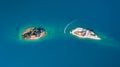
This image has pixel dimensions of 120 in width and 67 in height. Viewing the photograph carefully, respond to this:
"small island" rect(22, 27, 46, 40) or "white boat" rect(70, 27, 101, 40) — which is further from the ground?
"small island" rect(22, 27, 46, 40)

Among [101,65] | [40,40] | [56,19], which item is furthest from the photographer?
[56,19]

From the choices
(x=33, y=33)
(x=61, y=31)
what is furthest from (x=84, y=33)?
(x=33, y=33)

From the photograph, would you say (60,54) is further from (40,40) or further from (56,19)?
(56,19)

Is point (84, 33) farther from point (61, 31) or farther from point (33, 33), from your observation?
point (33, 33)

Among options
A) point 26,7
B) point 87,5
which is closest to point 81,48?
point 87,5
